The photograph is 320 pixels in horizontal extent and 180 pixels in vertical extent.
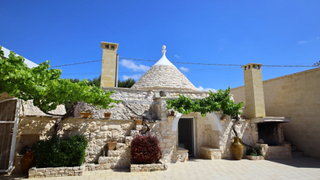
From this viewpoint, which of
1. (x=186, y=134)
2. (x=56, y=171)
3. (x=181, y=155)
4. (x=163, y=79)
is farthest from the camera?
(x=163, y=79)

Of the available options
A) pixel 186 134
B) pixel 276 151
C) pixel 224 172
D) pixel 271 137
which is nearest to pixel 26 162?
pixel 224 172

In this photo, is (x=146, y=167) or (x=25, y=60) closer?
(x=146, y=167)

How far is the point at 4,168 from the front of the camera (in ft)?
22.3

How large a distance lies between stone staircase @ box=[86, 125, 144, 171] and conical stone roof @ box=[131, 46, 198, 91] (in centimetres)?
496

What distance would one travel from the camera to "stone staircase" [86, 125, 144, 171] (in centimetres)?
724

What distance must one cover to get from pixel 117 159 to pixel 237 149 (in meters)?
6.02

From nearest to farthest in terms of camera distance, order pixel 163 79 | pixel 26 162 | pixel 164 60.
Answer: pixel 26 162 < pixel 163 79 < pixel 164 60

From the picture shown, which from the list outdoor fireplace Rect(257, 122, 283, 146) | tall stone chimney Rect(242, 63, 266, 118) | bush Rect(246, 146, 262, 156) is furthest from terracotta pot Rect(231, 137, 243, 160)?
tall stone chimney Rect(242, 63, 266, 118)

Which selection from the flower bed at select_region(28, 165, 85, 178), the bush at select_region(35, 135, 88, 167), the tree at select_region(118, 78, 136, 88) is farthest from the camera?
the tree at select_region(118, 78, 136, 88)

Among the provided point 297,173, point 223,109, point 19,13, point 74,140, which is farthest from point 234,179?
point 19,13

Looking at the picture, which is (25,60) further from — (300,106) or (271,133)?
(300,106)

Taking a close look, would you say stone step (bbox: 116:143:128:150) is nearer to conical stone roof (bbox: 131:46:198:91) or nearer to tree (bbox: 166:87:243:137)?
tree (bbox: 166:87:243:137)

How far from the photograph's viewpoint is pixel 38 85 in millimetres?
5301

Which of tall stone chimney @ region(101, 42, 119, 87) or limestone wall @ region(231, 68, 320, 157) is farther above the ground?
tall stone chimney @ region(101, 42, 119, 87)
